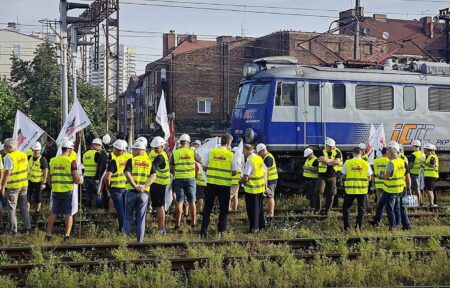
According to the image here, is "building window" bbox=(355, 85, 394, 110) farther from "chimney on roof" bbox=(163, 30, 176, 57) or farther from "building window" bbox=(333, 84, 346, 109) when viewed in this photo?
"chimney on roof" bbox=(163, 30, 176, 57)

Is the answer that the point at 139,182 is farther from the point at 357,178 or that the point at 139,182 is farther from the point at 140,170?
the point at 357,178

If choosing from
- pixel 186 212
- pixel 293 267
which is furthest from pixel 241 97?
pixel 293 267

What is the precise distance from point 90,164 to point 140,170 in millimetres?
4144

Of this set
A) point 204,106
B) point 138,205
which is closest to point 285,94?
point 138,205

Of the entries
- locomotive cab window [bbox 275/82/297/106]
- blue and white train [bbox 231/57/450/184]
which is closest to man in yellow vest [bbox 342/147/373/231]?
blue and white train [bbox 231/57/450/184]

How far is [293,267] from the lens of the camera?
346 inches

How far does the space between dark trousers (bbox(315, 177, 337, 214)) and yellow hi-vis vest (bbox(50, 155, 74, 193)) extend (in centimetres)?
640

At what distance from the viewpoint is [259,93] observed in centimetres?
1830

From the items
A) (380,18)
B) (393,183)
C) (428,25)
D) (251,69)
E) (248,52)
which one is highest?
(380,18)

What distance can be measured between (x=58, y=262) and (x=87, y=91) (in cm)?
2914

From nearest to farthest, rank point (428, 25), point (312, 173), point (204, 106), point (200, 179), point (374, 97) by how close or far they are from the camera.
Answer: point (200, 179), point (312, 173), point (374, 97), point (204, 106), point (428, 25)

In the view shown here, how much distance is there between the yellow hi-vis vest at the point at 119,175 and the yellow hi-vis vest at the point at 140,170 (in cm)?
96

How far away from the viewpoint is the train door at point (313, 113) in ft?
59.4

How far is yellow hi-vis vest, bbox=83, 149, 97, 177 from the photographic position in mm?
14407
